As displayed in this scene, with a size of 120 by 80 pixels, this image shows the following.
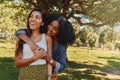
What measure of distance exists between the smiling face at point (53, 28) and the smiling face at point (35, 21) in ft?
0.66

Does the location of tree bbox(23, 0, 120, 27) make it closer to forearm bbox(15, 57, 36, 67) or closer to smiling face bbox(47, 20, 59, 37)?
smiling face bbox(47, 20, 59, 37)

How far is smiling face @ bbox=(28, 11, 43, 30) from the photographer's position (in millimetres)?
3855

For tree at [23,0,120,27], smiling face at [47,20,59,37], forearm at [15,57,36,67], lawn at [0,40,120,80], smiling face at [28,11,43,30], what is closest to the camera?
forearm at [15,57,36,67]

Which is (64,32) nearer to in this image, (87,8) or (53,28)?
(53,28)

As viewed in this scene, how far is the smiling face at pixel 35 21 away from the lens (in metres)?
3.86

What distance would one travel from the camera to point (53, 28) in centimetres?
407

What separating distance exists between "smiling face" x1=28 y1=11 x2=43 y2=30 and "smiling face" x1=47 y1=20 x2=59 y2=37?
0.20 metres

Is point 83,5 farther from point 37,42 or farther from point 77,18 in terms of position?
point 37,42

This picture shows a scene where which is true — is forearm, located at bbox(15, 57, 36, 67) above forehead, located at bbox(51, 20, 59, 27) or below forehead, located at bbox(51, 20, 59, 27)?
below

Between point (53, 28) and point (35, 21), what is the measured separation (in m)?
0.32

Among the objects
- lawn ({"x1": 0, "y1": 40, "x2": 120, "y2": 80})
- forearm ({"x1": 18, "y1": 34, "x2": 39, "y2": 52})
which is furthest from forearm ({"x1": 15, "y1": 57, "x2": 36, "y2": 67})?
lawn ({"x1": 0, "y1": 40, "x2": 120, "y2": 80})

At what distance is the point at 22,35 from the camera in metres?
3.89

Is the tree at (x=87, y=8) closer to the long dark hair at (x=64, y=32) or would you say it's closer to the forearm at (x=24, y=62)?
the long dark hair at (x=64, y=32)

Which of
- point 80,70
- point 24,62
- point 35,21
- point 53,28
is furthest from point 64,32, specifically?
point 80,70
